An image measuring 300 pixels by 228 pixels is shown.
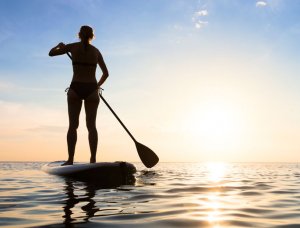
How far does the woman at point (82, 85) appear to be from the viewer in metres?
7.61

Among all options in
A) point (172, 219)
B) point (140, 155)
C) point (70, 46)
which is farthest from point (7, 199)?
point (140, 155)

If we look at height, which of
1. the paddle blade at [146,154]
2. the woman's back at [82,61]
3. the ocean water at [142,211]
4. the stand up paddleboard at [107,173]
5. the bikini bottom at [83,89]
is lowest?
the ocean water at [142,211]

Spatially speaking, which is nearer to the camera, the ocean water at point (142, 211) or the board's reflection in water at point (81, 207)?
the ocean water at point (142, 211)

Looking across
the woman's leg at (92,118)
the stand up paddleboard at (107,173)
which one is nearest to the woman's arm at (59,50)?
the woman's leg at (92,118)

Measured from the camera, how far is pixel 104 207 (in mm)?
3932

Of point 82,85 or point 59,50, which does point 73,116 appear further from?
point 59,50

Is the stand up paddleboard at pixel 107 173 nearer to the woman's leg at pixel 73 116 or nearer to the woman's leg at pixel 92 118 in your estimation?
the woman's leg at pixel 92 118

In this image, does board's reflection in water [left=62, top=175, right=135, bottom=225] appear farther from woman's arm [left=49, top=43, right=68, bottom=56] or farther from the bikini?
woman's arm [left=49, top=43, right=68, bottom=56]

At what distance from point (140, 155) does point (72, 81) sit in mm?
2701

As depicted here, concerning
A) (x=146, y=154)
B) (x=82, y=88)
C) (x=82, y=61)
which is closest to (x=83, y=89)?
(x=82, y=88)

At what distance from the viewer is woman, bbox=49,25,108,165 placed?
7609mm

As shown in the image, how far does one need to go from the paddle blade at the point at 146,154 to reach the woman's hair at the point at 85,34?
117 inches

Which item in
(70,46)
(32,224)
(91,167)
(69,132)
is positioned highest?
(70,46)

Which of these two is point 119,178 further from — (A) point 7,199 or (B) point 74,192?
(A) point 7,199
